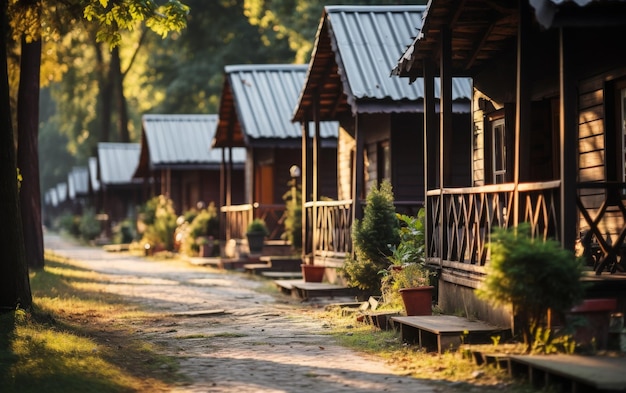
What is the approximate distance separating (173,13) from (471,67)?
4.84 meters

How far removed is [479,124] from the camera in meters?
18.6

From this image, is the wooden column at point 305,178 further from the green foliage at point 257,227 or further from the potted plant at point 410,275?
the potted plant at point 410,275

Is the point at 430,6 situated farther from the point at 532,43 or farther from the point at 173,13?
the point at 173,13

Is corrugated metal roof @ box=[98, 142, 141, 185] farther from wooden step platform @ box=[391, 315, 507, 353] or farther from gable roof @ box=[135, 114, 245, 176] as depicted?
wooden step platform @ box=[391, 315, 507, 353]

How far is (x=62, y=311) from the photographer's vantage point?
18203mm

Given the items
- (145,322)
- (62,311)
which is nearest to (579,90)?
(145,322)

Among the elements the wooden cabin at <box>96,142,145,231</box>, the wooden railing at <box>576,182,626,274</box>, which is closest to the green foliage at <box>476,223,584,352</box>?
the wooden railing at <box>576,182,626,274</box>

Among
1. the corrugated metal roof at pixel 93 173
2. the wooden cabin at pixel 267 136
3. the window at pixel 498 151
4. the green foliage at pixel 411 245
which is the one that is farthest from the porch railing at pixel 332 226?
the corrugated metal roof at pixel 93 173

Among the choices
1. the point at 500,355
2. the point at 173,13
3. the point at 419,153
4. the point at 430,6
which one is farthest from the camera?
the point at 419,153

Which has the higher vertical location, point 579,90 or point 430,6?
point 430,6

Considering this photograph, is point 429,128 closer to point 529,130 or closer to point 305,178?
point 529,130

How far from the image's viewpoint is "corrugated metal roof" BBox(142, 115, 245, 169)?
1714 inches

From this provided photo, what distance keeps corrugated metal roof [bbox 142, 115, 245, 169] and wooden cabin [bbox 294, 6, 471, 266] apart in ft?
58.6

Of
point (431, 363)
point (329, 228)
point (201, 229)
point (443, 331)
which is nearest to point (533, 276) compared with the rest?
point (431, 363)
